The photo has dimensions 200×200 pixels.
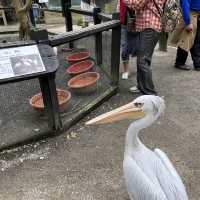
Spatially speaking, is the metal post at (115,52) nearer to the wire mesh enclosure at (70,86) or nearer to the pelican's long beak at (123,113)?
the wire mesh enclosure at (70,86)

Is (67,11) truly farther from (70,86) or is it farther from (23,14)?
(70,86)

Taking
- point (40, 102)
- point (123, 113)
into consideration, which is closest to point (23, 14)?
point (40, 102)

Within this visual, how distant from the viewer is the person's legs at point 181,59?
5855 millimetres

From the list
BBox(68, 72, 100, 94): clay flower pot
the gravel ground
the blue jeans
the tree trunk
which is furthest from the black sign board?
the blue jeans

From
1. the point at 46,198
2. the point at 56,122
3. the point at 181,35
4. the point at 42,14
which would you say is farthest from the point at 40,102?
the point at 42,14

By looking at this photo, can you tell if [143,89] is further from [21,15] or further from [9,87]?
[21,15]

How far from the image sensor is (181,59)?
597 cm

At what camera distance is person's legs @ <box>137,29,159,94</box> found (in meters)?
4.23

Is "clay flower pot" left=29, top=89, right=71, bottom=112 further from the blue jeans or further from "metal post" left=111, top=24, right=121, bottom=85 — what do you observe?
the blue jeans

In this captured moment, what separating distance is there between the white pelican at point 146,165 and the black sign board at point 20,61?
1.08 metres

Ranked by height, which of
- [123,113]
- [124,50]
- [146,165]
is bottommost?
[124,50]

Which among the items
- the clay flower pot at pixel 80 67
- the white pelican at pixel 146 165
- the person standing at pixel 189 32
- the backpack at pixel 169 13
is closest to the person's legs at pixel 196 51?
the person standing at pixel 189 32

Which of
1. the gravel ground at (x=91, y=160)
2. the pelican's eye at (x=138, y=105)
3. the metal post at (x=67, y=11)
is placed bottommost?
the gravel ground at (x=91, y=160)

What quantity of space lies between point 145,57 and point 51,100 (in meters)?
1.60
